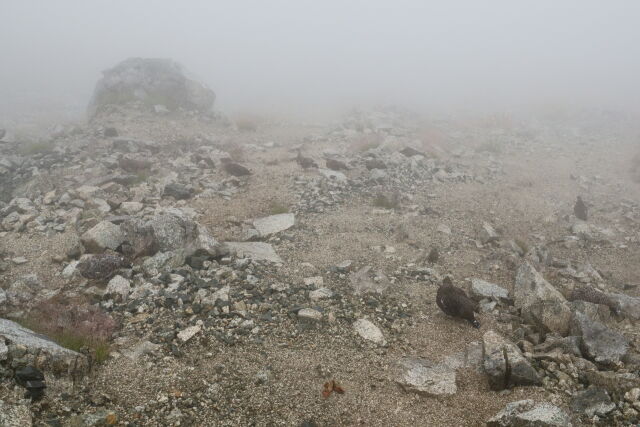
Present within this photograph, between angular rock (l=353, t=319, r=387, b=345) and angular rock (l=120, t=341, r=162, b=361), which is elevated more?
angular rock (l=353, t=319, r=387, b=345)

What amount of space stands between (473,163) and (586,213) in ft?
20.5

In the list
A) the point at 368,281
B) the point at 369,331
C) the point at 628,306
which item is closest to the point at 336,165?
the point at 368,281

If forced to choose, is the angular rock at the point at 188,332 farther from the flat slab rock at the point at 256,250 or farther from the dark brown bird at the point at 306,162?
the dark brown bird at the point at 306,162

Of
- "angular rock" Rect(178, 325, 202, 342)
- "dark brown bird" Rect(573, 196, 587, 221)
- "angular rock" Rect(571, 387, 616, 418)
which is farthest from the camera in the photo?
"dark brown bird" Rect(573, 196, 587, 221)

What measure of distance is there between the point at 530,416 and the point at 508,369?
0.99 m

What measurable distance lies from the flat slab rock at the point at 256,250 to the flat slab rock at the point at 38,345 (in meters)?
4.29

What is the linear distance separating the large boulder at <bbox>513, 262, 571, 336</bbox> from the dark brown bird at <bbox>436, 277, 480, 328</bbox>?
3.47 feet

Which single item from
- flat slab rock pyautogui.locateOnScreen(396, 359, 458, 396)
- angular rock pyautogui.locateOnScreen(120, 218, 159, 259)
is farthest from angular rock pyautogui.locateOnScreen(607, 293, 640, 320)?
angular rock pyautogui.locateOnScreen(120, 218, 159, 259)

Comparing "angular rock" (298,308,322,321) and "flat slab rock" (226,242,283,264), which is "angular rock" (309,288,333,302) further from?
"flat slab rock" (226,242,283,264)

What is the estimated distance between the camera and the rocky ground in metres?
5.77

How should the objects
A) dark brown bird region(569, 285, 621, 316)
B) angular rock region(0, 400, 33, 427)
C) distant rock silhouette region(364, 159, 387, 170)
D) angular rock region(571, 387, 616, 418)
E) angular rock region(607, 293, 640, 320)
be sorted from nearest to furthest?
angular rock region(0, 400, 33, 427) → angular rock region(571, 387, 616, 418) → angular rock region(607, 293, 640, 320) → dark brown bird region(569, 285, 621, 316) → distant rock silhouette region(364, 159, 387, 170)

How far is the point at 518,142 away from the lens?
24578mm

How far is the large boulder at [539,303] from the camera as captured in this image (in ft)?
24.5

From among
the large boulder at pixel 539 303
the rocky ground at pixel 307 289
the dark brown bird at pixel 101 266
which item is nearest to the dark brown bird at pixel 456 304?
the rocky ground at pixel 307 289
